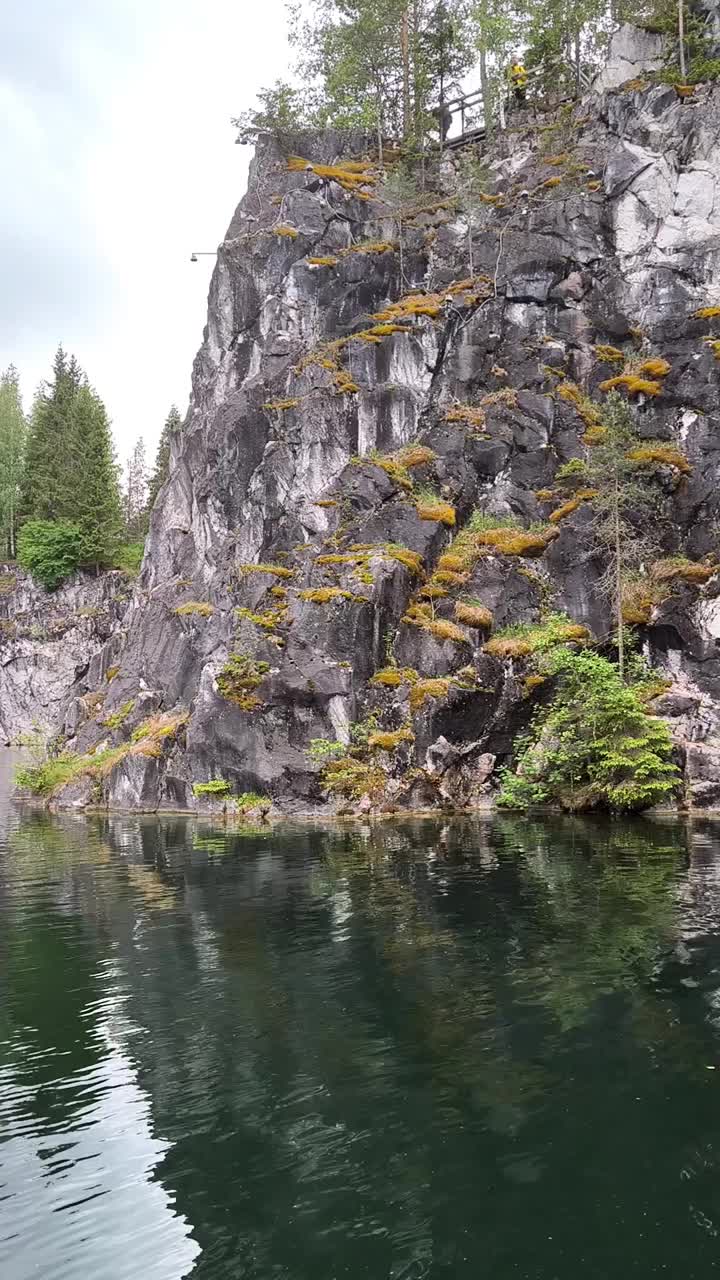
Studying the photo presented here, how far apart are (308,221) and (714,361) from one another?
2555 centimetres

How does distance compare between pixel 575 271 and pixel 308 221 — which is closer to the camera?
pixel 575 271

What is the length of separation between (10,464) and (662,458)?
71309 mm

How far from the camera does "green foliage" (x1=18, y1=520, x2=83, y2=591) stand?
238ft

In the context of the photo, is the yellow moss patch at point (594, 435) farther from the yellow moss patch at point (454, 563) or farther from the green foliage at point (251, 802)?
the green foliage at point (251, 802)

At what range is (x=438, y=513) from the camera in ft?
129

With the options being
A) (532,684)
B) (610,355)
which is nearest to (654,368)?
(610,355)

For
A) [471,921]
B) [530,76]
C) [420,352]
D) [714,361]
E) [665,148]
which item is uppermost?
[530,76]

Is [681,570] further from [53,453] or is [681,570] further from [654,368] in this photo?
[53,453]

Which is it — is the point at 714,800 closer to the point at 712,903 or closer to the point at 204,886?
the point at 712,903

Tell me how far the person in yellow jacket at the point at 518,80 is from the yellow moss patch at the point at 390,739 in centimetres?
4672

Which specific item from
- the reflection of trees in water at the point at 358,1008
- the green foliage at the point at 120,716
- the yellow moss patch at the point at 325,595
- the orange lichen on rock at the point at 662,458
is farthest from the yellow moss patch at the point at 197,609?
the orange lichen on rock at the point at 662,458

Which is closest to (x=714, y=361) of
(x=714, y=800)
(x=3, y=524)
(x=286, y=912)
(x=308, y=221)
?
(x=714, y=800)

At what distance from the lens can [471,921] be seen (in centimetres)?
1669

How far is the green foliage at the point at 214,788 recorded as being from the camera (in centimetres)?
3459
